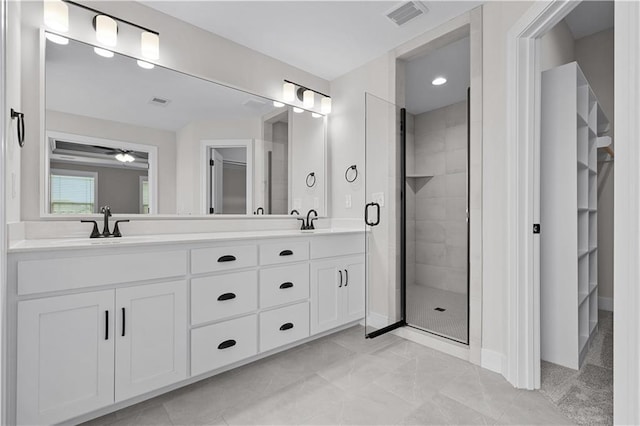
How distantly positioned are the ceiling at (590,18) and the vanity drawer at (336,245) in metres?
2.70

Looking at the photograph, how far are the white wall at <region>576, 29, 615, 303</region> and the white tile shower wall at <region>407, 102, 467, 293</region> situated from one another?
1198 millimetres

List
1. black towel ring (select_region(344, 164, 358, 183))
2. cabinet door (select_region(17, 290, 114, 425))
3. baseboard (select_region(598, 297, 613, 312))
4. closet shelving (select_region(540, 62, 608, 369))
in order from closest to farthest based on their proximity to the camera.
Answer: cabinet door (select_region(17, 290, 114, 425)) → closet shelving (select_region(540, 62, 608, 369)) → black towel ring (select_region(344, 164, 358, 183)) → baseboard (select_region(598, 297, 613, 312))

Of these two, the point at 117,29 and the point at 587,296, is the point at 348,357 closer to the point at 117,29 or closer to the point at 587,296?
the point at 587,296

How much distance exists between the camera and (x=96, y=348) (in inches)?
59.8

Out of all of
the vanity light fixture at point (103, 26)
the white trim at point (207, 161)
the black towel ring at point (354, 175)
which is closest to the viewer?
the vanity light fixture at point (103, 26)

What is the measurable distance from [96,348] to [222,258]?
2.42 ft

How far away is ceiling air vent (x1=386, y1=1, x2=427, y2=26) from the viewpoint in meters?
2.22

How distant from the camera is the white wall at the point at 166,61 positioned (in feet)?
5.84

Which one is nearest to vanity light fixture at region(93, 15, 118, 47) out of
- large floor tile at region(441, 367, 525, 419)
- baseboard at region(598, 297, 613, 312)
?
large floor tile at region(441, 367, 525, 419)

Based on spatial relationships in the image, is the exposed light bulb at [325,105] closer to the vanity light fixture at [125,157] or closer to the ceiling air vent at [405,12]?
the ceiling air vent at [405,12]

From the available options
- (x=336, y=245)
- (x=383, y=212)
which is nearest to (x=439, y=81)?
(x=383, y=212)

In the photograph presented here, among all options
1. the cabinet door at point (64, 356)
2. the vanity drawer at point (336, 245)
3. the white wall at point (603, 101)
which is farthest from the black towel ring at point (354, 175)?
the white wall at point (603, 101)

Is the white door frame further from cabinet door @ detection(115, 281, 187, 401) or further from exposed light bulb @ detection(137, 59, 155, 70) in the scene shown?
exposed light bulb @ detection(137, 59, 155, 70)

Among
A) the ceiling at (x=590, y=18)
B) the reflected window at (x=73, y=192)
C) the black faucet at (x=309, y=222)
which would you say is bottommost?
the black faucet at (x=309, y=222)
